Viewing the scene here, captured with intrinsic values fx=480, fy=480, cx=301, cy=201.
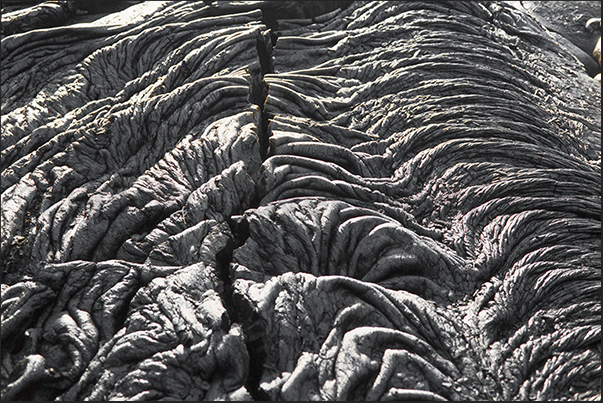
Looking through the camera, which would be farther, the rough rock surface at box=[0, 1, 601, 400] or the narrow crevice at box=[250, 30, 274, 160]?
the narrow crevice at box=[250, 30, 274, 160]

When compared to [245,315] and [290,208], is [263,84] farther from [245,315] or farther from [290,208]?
[245,315]

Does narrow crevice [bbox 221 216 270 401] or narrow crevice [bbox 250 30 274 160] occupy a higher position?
narrow crevice [bbox 250 30 274 160]

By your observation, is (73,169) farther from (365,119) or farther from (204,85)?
(365,119)

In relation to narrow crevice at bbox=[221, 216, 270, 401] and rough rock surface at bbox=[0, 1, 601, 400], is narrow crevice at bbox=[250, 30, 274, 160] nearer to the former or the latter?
rough rock surface at bbox=[0, 1, 601, 400]

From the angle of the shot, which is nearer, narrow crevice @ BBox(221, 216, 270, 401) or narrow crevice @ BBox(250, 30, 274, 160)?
narrow crevice @ BBox(221, 216, 270, 401)

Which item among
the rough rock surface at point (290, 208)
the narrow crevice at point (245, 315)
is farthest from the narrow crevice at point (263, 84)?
the narrow crevice at point (245, 315)

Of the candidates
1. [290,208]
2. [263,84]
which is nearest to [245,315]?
[290,208]

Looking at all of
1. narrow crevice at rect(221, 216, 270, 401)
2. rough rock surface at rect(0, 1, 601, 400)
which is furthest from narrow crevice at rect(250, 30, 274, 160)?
narrow crevice at rect(221, 216, 270, 401)

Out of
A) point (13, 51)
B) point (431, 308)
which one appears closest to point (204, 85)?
point (13, 51)
